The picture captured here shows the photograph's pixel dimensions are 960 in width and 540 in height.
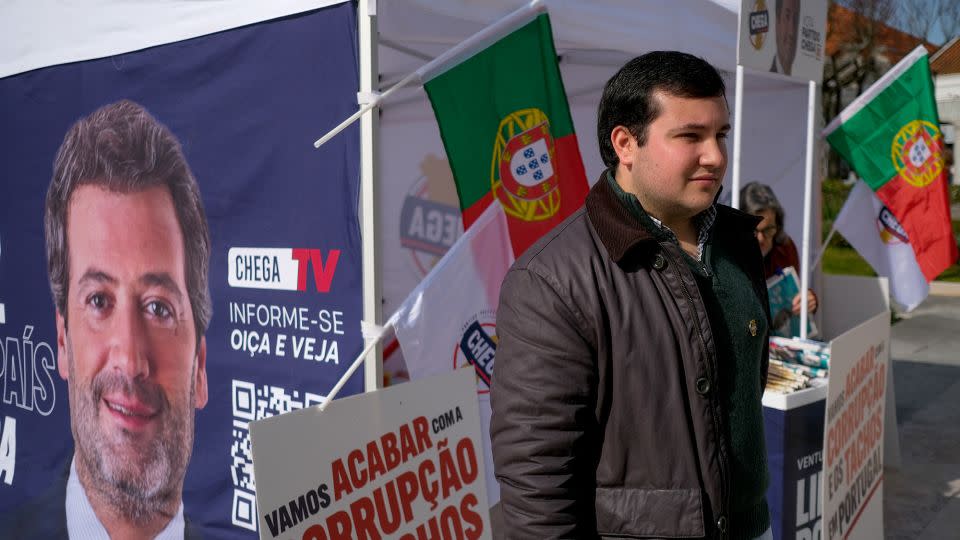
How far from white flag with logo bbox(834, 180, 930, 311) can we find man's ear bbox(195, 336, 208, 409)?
13.4 ft

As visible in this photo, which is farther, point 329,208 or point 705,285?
point 329,208

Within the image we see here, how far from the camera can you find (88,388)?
3643mm

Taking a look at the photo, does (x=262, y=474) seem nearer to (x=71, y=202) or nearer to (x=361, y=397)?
(x=361, y=397)

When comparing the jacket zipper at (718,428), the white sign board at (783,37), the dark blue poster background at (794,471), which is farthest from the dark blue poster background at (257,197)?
the white sign board at (783,37)

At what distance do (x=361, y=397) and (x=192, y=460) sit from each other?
140 centimetres

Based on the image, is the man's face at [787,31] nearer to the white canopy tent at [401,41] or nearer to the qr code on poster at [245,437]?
the white canopy tent at [401,41]

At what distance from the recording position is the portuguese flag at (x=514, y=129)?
2.86 meters

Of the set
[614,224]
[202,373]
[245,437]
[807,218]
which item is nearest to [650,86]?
[614,224]

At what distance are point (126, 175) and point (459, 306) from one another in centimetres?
159

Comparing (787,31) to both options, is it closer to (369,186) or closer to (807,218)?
(807,218)

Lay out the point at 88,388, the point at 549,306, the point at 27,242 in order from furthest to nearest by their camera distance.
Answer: the point at 27,242 < the point at 88,388 < the point at 549,306

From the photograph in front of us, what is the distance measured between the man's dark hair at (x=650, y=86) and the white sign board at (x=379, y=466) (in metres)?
1.01

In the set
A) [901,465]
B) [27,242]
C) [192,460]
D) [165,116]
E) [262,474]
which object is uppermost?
[165,116]

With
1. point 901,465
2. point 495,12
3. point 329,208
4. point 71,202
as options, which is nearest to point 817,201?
point 901,465
